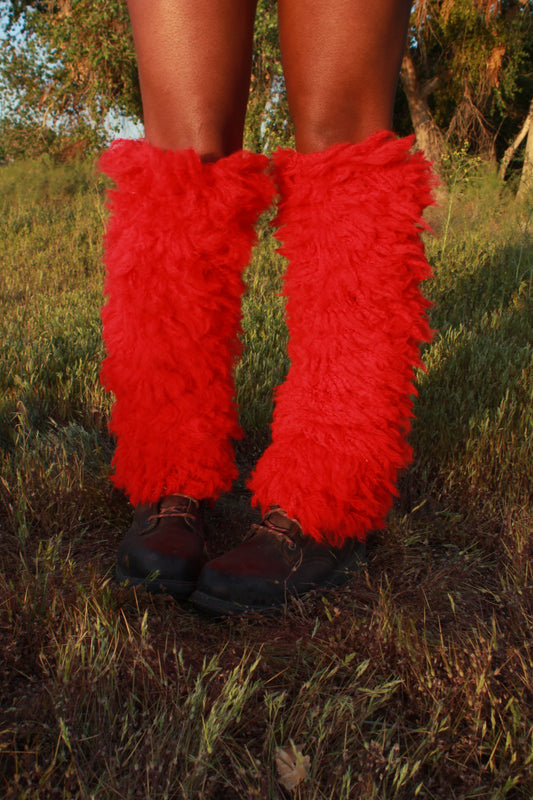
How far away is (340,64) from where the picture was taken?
1.23 m

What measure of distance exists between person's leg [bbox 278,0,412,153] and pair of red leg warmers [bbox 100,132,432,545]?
0.08 meters

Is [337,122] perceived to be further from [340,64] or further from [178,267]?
[178,267]

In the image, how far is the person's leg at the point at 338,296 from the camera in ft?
4.08

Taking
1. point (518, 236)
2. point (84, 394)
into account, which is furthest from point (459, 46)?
point (84, 394)

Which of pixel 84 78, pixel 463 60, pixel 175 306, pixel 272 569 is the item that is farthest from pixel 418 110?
pixel 272 569

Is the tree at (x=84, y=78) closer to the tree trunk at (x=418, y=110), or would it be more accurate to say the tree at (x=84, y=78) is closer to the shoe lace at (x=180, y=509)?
the tree trunk at (x=418, y=110)

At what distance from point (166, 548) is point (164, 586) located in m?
0.08

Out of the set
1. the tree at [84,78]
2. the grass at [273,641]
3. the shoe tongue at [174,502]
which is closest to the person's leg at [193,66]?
the shoe tongue at [174,502]

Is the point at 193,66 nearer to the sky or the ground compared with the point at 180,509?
nearer to the sky

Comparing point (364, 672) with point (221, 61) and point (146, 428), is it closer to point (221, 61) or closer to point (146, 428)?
point (146, 428)

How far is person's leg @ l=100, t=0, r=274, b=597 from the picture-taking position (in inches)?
48.7

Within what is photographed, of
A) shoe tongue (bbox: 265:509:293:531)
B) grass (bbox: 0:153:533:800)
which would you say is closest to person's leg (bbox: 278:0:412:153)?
shoe tongue (bbox: 265:509:293:531)

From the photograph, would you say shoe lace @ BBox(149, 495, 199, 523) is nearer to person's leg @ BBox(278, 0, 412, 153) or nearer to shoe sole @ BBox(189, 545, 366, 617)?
shoe sole @ BBox(189, 545, 366, 617)

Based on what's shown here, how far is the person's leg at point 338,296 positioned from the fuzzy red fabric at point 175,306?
5.4 inches
